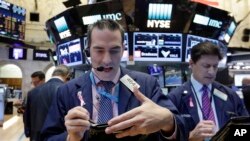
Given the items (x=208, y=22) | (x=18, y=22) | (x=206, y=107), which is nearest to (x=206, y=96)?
(x=206, y=107)

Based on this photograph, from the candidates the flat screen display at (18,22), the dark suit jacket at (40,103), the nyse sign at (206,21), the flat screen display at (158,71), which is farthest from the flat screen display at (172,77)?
the flat screen display at (18,22)

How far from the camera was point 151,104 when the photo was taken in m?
1.42

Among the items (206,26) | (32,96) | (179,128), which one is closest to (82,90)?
(179,128)

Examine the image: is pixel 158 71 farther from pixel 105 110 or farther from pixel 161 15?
pixel 105 110

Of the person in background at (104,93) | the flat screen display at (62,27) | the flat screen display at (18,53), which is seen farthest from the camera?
the flat screen display at (18,53)

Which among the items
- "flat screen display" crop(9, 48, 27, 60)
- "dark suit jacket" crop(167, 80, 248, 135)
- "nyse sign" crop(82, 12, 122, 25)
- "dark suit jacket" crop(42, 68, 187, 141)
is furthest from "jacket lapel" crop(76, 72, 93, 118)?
"flat screen display" crop(9, 48, 27, 60)

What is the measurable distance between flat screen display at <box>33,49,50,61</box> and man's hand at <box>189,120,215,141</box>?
19.3 metres

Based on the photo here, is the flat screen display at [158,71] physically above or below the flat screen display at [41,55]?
below

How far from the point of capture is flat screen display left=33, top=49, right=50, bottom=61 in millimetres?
21047

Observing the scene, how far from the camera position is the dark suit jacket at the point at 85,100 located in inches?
70.7

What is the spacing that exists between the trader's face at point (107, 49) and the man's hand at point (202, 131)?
0.83m

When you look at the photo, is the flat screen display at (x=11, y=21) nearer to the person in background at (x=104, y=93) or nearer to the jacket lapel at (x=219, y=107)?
the jacket lapel at (x=219, y=107)

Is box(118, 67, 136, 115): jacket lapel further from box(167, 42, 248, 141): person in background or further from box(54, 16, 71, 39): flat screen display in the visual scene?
box(54, 16, 71, 39): flat screen display

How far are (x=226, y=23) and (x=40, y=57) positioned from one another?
13.3 meters
